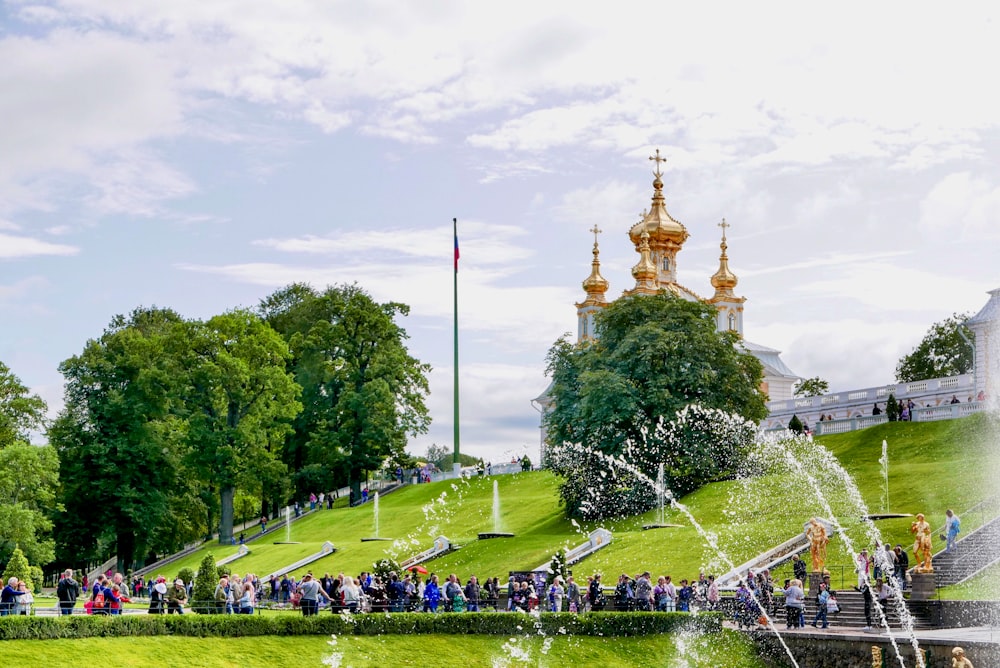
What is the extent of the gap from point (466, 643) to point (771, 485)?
961 inches

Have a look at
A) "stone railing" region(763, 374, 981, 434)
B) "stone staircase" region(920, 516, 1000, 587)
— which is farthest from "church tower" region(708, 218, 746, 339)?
"stone staircase" region(920, 516, 1000, 587)

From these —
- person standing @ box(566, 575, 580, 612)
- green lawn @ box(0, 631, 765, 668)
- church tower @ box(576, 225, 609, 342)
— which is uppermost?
church tower @ box(576, 225, 609, 342)

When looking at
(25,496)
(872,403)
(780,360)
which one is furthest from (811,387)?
(25,496)

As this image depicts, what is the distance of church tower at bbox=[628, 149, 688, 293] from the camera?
357ft

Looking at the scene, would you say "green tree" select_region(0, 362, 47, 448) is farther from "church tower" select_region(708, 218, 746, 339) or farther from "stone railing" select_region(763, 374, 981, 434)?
"church tower" select_region(708, 218, 746, 339)

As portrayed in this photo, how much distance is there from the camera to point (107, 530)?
223ft

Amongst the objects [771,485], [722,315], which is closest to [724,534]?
[771,485]

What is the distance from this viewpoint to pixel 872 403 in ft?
241

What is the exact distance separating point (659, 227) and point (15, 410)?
189ft

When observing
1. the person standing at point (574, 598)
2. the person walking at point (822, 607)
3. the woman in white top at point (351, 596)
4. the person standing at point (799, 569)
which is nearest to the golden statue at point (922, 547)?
the person walking at point (822, 607)

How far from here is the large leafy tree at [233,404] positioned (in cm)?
6825

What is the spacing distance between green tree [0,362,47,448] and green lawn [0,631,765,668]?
36.2 metres

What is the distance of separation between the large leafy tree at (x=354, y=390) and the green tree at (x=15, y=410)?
16.0 m

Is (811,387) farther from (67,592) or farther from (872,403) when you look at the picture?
(67,592)
